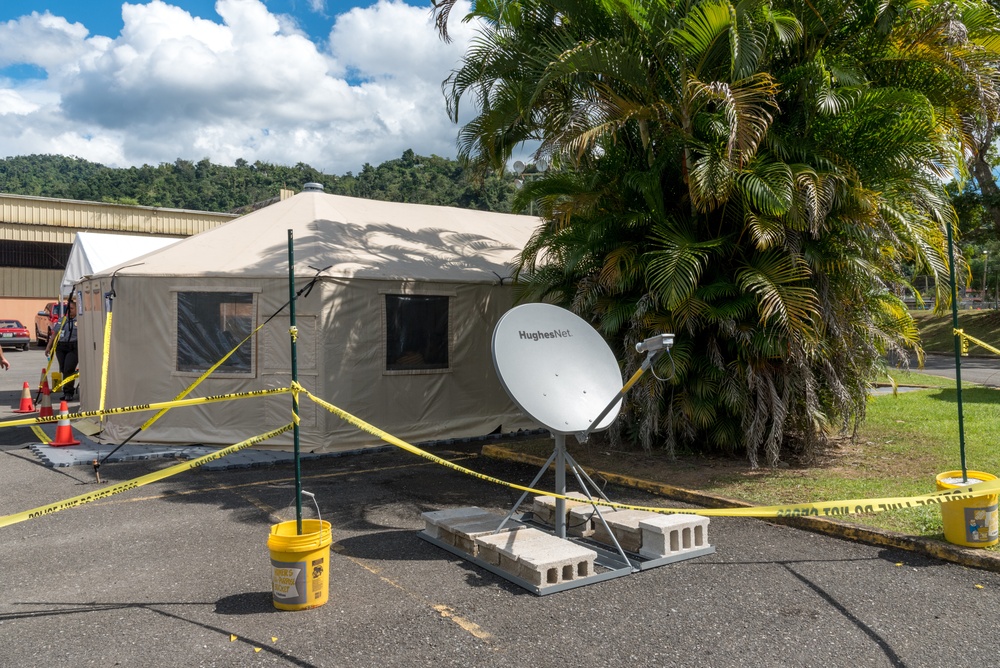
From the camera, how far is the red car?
31859 millimetres

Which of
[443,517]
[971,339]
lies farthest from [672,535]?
[971,339]

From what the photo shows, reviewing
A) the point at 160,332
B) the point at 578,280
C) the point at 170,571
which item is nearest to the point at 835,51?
the point at 578,280

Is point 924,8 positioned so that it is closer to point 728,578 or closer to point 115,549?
point 728,578

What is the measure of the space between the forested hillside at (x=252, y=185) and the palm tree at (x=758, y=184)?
4800 centimetres

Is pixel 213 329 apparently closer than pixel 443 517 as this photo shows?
No

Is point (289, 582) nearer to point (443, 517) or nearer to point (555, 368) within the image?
point (443, 517)

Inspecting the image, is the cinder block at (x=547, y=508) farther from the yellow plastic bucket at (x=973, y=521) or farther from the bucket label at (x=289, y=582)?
the yellow plastic bucket at (x=973, y=521)

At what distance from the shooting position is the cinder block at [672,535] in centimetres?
578

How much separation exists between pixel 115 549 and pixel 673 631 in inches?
181

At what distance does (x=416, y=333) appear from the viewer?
1109cm

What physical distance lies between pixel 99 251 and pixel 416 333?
11017 mm

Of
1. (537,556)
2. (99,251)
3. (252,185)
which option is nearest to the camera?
(537,556)

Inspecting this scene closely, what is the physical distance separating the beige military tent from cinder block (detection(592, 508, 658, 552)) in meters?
5.01

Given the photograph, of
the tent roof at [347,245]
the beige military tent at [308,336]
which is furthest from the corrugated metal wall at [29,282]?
the tent roof at [347,245]
